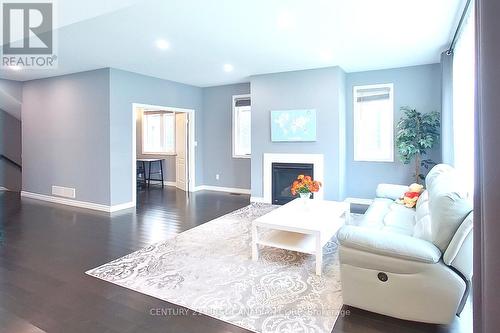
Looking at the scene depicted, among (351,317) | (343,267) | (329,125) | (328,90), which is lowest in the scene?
(351,317)

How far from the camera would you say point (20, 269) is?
2984 millimetres

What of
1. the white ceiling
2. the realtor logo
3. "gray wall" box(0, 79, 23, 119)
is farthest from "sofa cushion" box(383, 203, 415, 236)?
"gray wall" box(0, 79, 23, 119)

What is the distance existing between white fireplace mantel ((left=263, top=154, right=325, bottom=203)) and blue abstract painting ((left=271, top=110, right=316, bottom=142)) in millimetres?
337

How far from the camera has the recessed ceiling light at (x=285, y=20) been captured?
3.32 metres

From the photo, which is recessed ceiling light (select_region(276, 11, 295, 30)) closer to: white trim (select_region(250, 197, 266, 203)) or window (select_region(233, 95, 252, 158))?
white trim (select_region(250, 197, 266, 203))

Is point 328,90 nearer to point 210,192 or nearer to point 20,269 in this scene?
point 210,192

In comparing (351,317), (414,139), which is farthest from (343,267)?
(414,139)

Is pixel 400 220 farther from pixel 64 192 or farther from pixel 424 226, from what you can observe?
pixel 64 192

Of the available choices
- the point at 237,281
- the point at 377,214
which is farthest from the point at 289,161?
the point at 237,281

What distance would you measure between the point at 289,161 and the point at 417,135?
2.34 m

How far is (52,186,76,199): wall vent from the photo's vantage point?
608 cm

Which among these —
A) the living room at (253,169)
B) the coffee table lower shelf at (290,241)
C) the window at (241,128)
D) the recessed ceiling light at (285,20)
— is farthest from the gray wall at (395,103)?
the coffee table lower shelf at (290,241)

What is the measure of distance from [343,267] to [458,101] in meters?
3.32

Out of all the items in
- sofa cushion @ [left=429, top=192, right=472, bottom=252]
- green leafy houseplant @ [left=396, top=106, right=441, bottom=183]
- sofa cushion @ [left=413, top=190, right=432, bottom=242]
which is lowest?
sofa cushion @ [left=413, top=190, right=432, bottom=242]
